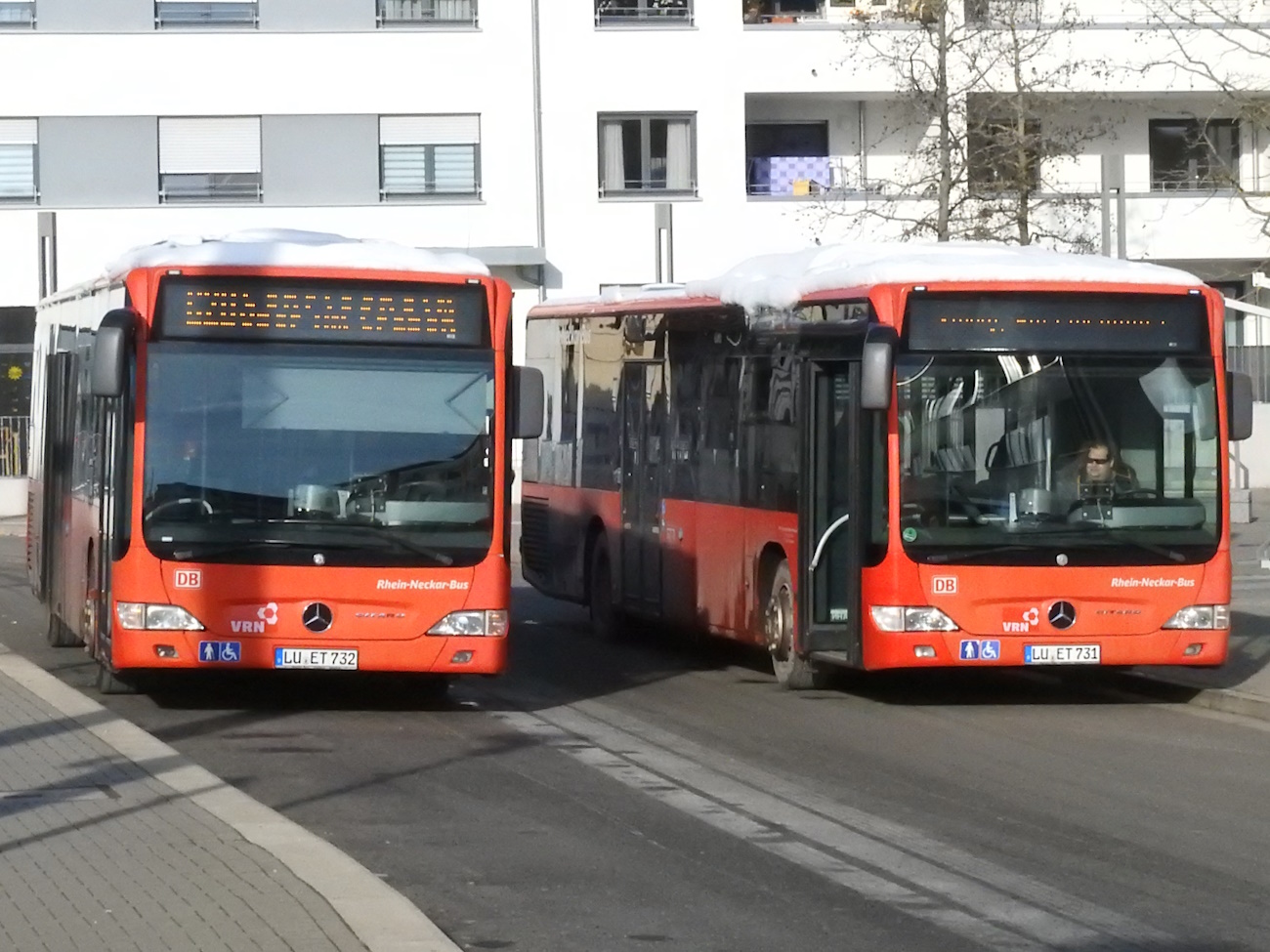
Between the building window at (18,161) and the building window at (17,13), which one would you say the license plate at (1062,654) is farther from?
the building window at (17,13)

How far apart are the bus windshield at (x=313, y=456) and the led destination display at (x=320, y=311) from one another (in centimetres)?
10

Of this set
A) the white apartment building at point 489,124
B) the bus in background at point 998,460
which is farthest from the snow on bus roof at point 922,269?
the white apartment building at point 489,124

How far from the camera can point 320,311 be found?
1459 centimetres

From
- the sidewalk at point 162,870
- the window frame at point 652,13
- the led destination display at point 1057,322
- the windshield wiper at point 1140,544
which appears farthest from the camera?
the window frame at point 652,13

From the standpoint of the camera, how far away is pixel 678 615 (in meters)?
19.0

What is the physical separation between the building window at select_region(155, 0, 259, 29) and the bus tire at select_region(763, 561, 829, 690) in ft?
95.3

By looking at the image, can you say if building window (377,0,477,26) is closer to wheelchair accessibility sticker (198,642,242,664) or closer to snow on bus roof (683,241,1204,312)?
snow on bus roof (683,241,1204,312)

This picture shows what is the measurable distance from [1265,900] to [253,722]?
728cm

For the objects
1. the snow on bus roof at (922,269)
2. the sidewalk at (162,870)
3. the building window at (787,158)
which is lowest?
the sidewalk at (162,870)

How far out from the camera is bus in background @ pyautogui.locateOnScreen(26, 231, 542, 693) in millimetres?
14242

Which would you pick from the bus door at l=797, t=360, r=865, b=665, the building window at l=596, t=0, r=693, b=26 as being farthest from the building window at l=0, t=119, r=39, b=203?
the bus door at l=797, t=360, r=865, b=665

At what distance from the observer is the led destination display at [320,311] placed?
47.4 feet

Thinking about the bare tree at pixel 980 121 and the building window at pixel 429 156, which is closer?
the bare tree at pixel 980 121

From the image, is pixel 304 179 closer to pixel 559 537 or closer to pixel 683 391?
pixel 559 537
